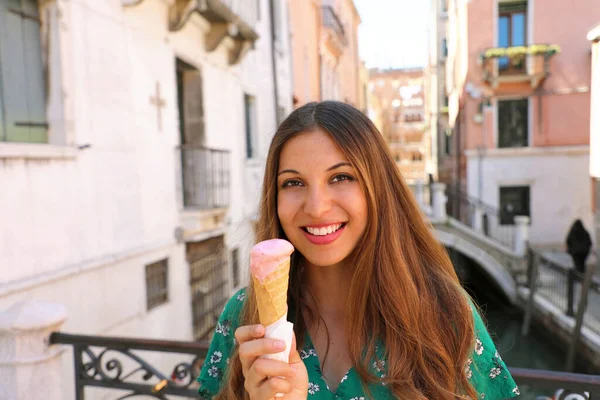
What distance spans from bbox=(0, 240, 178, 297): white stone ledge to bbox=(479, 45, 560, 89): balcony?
1152 centimetres

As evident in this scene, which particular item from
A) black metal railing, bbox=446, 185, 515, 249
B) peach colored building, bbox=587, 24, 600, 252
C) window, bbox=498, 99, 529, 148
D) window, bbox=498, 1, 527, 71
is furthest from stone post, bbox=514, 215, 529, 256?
window, bbox=498, 1, 527, 71

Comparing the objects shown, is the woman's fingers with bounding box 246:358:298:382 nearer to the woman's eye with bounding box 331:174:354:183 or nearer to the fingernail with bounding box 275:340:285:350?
the fingernail with bounding box 275:340:285:350

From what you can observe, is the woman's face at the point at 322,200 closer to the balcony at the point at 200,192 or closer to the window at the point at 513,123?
the balcony at the point at 200,192

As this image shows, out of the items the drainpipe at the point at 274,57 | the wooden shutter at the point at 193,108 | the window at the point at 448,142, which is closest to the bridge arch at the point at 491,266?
the drainpipe at the point at 274,57

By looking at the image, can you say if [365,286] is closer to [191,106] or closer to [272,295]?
[272,295]

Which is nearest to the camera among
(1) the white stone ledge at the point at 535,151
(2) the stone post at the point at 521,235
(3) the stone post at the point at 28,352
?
(3) the stone post at the point at 28,352

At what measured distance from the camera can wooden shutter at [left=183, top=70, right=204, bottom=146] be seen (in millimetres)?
7164

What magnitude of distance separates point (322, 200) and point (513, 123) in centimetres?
1457

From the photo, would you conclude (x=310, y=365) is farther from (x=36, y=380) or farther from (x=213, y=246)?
(x=213, y=246)

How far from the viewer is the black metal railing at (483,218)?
42.9 feet

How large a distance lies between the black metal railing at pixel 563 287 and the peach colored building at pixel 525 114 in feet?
7.41

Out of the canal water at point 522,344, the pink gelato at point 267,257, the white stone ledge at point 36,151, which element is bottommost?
the canal water at point 522,344

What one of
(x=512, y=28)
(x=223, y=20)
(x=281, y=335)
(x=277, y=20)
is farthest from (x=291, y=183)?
(x=512, y=28)

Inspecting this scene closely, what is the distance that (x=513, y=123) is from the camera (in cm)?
1420
